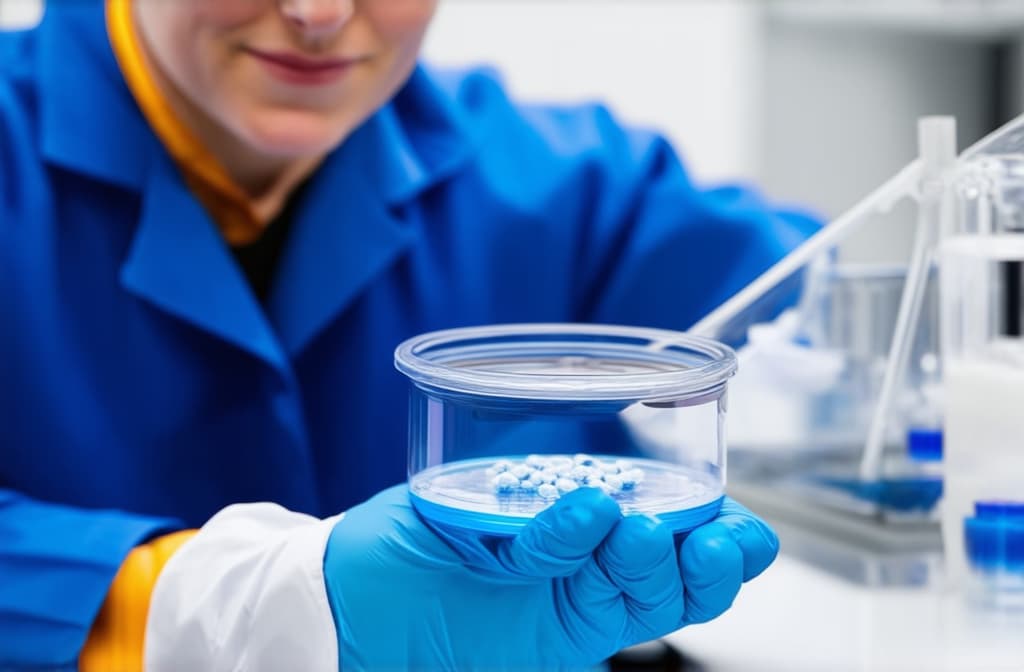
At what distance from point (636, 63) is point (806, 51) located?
524 mm

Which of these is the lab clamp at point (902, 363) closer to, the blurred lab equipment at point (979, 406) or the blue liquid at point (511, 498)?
the blurred lab equipment at point (979, 406)

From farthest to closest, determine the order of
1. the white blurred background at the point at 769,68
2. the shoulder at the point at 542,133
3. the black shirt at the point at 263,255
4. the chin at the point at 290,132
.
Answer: the white blurred background at the point at 769,68
the shoulder at the point at 542,133
the black shirt at the point at 263,255
the chin at the point at 290,132

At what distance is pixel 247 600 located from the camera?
2.52 ft

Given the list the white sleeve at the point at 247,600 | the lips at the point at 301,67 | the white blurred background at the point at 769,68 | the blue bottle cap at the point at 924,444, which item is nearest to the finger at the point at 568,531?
the white sleeve at the point at 247,600

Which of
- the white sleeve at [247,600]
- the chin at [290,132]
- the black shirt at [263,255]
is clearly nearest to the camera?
the white sleeve at [247,600]

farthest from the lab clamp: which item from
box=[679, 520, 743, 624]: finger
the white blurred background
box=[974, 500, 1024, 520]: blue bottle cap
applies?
the white blurred background

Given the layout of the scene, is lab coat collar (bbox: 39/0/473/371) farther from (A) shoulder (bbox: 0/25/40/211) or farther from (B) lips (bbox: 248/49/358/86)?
(B) lips (bbox: 248/49/358/86)

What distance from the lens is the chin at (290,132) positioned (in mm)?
1142

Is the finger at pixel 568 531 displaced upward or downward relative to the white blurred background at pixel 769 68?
downward

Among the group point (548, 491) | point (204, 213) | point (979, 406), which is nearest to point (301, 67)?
point (204, 213)

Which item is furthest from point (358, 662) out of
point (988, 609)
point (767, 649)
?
point (988, 609)

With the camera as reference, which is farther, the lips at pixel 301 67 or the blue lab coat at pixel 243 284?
the blue lab coat at pixel 243 284

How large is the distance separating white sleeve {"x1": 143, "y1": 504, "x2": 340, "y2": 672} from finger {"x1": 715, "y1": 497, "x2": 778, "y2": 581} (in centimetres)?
28

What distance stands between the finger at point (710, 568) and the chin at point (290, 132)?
663 mm
